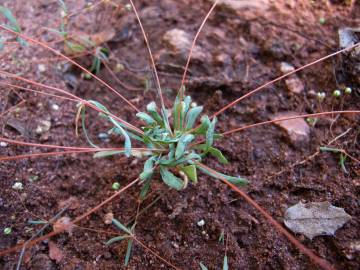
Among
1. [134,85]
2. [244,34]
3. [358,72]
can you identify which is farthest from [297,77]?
[134,85]

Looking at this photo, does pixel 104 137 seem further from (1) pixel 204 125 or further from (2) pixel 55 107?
(1) pixel 204 125

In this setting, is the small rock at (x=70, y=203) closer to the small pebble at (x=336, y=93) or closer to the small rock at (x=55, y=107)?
the small rock at (x=55, y=107)

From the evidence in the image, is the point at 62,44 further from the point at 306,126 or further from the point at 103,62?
the point at 306,126

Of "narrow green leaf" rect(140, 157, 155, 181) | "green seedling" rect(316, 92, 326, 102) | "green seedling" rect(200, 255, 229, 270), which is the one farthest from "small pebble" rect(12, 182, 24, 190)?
"green seedling" rect(316, 92, 326, 102)

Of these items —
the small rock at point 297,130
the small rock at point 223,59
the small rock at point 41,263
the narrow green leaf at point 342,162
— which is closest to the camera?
the small rock at point 41,263

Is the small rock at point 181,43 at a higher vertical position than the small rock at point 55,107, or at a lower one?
higher

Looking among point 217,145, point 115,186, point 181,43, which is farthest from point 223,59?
point 115,186

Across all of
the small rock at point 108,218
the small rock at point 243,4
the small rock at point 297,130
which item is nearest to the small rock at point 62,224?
the small rock at point 108,218

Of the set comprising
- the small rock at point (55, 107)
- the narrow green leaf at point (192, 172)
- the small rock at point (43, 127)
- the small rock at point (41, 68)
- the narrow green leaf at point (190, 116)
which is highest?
the narrow green leaf at point (190, 116)

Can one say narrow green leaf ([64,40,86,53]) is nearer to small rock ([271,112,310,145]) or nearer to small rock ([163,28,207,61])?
small rock ([163,28,207,61])
